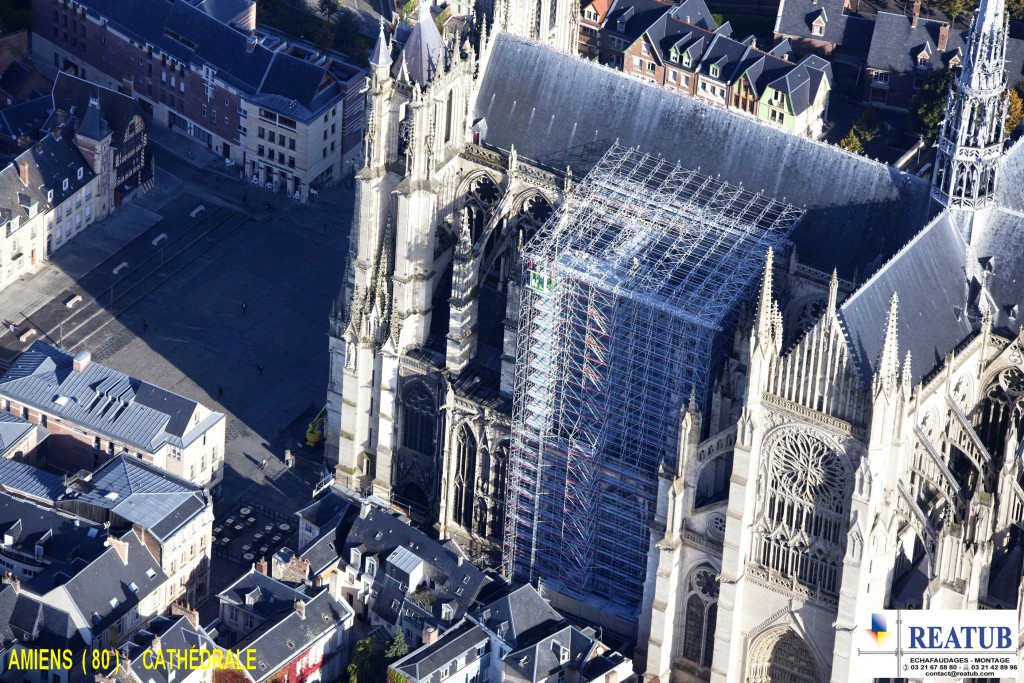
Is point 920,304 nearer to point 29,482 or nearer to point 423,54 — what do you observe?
point 423,54

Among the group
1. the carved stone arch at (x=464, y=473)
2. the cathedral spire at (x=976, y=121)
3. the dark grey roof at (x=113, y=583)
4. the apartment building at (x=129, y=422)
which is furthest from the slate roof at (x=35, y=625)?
the cathedral spire at (x=976, y=121)

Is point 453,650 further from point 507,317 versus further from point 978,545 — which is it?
point 978,545

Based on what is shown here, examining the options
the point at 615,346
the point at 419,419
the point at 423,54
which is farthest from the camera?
the point at 419,419

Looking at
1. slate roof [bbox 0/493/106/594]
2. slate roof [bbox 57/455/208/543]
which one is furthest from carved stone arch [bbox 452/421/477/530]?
slate roof [bbox 0/493/106/594]

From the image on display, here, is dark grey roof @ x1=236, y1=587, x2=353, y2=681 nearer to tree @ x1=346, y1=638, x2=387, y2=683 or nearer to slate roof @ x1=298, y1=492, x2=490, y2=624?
tree @ x1=346, y1=638, x2=387, y2=683

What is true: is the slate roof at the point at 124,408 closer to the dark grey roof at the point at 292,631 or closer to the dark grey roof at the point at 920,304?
the dark grey roof at the point at 292,631

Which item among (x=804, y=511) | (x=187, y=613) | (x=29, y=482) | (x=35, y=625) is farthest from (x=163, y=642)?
(x=804, y=511)
